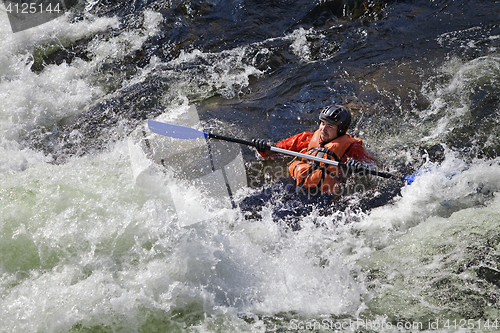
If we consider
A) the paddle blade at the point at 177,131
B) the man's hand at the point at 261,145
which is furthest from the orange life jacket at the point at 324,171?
the paddle blade at the point at 177,131

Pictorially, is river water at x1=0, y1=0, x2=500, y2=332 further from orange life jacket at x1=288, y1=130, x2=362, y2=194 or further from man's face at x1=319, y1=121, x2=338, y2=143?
man's face at x1=319, y1=121, x2=338, y2=143

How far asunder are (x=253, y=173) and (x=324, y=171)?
0.90 meters

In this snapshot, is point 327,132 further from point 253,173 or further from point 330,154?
point 253,173

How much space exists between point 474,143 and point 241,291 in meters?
3.36

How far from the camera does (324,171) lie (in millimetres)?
4449

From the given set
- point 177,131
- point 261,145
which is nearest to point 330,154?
point 261,145

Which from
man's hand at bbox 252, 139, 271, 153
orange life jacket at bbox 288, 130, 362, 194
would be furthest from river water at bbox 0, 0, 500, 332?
man's hand at bbox 252, 139, 271, 153

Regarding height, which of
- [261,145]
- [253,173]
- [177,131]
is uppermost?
[177,131]

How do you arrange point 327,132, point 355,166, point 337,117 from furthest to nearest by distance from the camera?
point 327,132
point 337,117
point 355,166

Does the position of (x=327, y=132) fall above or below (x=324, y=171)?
above

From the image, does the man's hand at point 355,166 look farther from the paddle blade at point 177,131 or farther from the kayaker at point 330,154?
the paddle blade at point 177,131

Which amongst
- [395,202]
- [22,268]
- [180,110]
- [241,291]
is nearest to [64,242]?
[22,268]

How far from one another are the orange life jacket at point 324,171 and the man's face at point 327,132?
0.05 metres

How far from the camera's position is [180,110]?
5.78 metres
